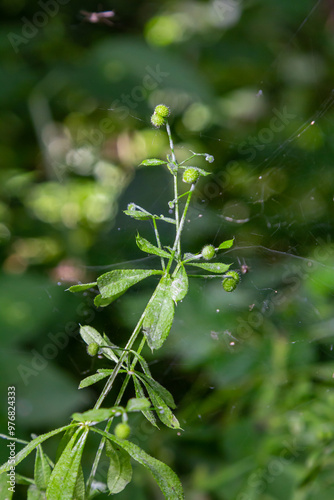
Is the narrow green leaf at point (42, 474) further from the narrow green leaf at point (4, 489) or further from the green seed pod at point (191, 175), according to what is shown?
the green seed pod at point (191, 175)

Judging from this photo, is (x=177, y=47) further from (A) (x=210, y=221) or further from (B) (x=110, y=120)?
(A) (x=210, y=221)

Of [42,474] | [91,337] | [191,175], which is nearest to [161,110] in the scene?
[191,175]

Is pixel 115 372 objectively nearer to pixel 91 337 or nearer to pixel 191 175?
pixel 91 337

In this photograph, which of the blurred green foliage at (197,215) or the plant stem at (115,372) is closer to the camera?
the plant stem at (115,372)

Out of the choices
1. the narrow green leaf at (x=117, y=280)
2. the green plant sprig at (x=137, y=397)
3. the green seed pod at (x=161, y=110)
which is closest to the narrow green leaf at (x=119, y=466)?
the green plant sprig at (x=137, y=397)

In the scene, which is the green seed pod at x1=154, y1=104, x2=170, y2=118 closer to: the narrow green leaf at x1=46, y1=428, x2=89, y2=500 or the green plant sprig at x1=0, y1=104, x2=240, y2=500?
the green plant sprig at x1=0, y1=104, x2=240, y2=500

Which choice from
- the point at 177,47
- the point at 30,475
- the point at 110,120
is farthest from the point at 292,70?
the point at 30,475
